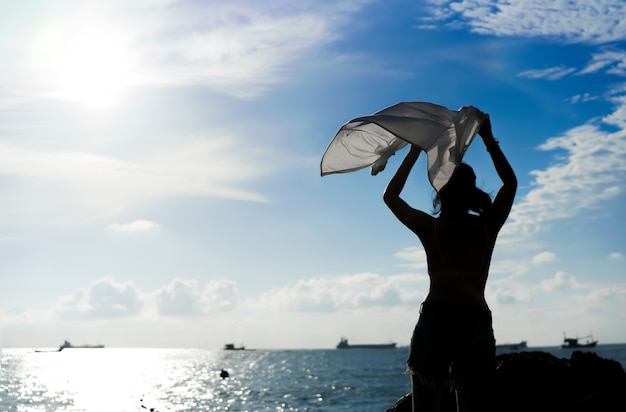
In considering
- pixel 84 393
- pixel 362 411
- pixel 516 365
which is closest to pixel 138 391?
pixel 84 393

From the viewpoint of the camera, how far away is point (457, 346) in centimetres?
346

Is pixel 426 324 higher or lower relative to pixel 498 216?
lower

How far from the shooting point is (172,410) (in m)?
41.8

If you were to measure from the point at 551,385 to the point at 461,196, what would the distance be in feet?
23.9

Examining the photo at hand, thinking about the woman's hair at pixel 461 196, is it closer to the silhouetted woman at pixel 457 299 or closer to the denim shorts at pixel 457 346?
the silhouetted woman at pixel 457 299

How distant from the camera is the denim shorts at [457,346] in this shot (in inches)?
136

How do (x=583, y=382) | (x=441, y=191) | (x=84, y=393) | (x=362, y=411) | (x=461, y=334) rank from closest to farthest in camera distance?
1. (x=461, y=334)
2. (x=441, y=191)
3. (x=583, y=382)
4. (x=362, y=411)
5. (x=84, y=393)

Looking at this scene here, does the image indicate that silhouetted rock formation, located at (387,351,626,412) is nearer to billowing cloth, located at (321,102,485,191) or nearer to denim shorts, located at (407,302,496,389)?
denim shorts, located at (407,302,496,389)

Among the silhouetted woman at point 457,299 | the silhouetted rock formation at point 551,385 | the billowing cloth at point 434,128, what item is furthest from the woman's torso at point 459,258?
the silhouetted rock formation at point 551,385

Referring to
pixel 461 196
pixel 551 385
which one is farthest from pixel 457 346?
pixel 551 385

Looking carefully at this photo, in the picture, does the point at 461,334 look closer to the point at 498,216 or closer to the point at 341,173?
the point at 498,216

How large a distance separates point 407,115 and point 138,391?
62842mm

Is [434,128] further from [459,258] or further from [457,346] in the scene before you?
[457,346]

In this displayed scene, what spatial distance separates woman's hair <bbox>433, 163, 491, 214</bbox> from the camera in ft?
12.0
